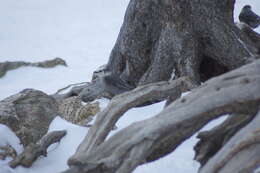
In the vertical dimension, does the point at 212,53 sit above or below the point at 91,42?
above

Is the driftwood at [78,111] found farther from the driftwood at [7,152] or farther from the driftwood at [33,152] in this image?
the driftwood at [7,152]

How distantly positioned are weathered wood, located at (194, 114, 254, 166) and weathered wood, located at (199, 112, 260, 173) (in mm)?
278

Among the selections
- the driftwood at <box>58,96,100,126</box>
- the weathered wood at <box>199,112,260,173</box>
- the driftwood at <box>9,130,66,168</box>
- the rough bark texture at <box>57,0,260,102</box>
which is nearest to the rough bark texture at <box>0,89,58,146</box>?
the driftwood at <box>58,96,100,126</box>

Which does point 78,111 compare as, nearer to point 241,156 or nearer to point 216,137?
point 216,137

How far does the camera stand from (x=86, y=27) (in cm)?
1745

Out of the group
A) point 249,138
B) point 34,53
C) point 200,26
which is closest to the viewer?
point 249,138

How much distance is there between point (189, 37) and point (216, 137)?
7.82 feet

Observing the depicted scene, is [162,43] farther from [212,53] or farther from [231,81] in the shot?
[231,81]

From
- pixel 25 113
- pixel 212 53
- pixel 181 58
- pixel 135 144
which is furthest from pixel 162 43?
pixel 135 144

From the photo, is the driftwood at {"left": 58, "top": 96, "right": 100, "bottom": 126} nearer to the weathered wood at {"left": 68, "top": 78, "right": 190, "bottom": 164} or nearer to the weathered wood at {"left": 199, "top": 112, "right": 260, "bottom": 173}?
the weathered wood at {"left": 68, "top": 78, "right": 190, "bottom": 164}

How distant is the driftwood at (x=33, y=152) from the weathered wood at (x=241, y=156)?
2.40 m

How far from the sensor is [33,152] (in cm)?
412

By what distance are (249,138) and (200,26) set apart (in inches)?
110

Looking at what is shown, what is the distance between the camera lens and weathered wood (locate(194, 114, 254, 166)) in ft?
8.04
